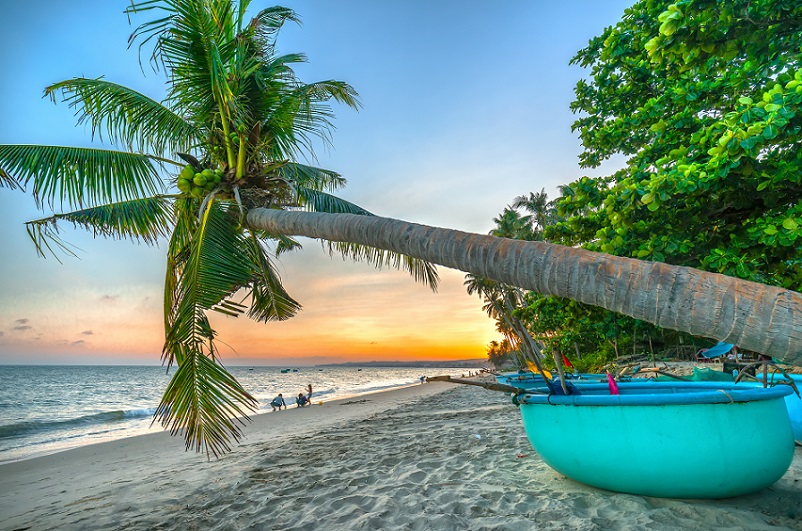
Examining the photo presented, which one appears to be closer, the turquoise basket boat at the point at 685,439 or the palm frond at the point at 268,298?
the turquoise basket boat at the point at 685,439

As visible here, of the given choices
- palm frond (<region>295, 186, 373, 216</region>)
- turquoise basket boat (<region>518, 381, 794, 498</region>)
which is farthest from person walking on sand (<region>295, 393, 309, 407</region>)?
turquoise basket boat (<region>518, 381, 794, 498</region>)

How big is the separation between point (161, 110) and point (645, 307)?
7.36 m

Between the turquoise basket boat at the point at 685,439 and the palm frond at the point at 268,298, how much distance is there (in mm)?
4644

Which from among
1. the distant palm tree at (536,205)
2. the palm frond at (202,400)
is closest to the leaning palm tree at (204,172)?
the palm frond at (202,400)

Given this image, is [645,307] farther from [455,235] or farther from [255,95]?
[255,95]

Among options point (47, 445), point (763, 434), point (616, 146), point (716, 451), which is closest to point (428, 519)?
point (716, 451)

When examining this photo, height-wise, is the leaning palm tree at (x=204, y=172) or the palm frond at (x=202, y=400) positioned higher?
the leaning palm tree at (x=204, y=172)

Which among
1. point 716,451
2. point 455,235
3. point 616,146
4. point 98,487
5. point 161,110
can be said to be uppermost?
point 161,110

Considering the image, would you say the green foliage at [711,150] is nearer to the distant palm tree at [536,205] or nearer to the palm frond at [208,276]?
the palm frond at [208,276]

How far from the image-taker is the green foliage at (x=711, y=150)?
2602 mm

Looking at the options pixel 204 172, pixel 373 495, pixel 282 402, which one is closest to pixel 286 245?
pixel 204 172

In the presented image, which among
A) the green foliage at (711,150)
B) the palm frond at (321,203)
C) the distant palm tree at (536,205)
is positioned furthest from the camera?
the distant palm tree at (536,205)

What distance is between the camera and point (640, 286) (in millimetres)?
2320

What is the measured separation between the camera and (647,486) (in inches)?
132
